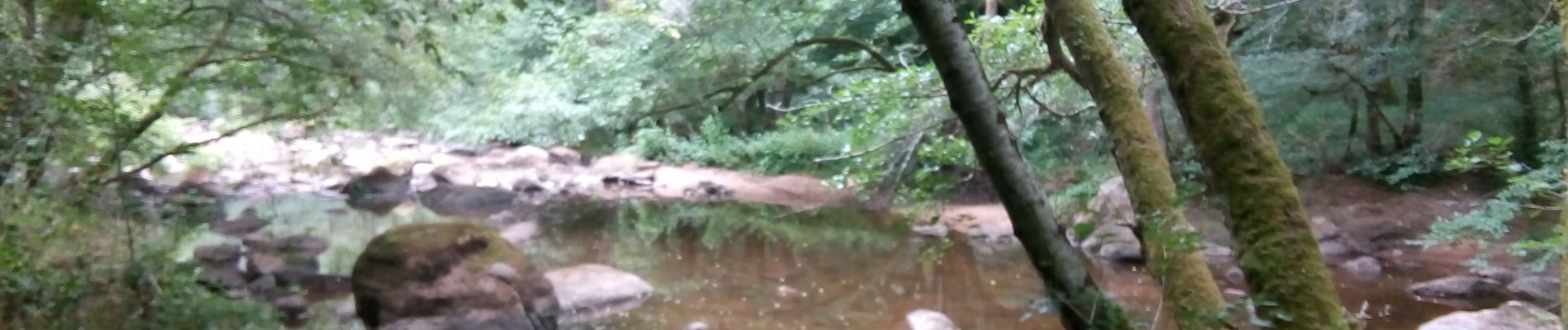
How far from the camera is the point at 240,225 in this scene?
12102mm

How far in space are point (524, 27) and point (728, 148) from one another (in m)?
5.30

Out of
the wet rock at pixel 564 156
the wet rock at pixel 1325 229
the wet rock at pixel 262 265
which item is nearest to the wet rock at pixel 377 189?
the wet rock at pixel 564 156

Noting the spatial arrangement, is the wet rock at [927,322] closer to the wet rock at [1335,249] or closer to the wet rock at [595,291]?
the wet rock at [595,291]

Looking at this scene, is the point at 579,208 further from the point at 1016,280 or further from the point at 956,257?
the point at 1016,280

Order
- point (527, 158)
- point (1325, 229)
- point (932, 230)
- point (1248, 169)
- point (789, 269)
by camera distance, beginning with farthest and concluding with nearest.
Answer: point (527, 158)
point (932, 230)
point (789, 269)
point (1325, 229)
point (1248, 169)

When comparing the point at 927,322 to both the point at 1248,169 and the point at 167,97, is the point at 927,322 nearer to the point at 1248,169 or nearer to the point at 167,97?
the point at 167,97

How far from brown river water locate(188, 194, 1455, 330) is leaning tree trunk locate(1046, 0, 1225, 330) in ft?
4.19

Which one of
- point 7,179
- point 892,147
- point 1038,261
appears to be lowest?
point 892,147

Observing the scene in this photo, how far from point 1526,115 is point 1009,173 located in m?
10.1

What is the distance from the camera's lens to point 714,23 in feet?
26.9

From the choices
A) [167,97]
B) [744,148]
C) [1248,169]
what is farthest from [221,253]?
[744,148]

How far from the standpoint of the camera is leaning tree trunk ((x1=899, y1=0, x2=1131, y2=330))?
2160 mm

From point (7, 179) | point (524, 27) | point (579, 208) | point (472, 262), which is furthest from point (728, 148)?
point (7, 179)

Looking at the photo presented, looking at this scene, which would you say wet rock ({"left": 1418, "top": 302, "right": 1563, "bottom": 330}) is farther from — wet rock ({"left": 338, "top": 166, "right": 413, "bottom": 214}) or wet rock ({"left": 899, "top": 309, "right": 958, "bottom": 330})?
wet rock ({"left": 338, "top": 166, "right": 413, "bottom": 214})
